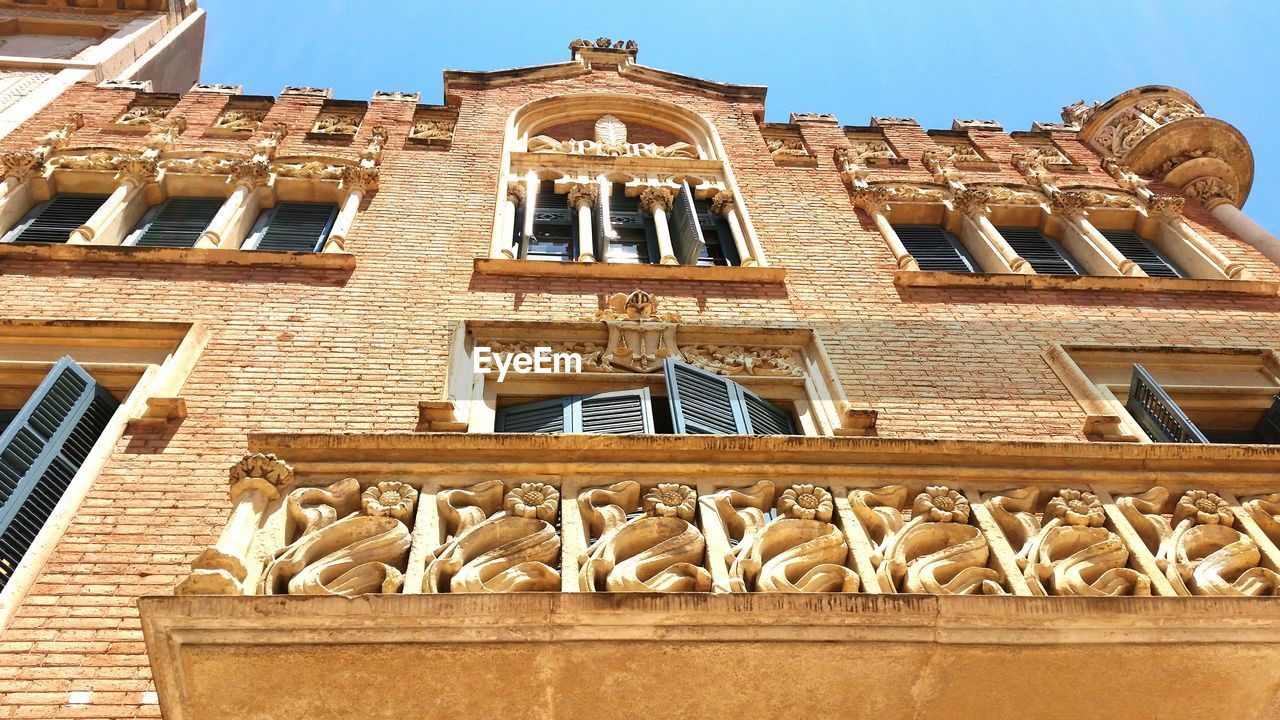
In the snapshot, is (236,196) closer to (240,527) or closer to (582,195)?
(582,195)

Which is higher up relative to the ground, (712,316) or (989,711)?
(712,316)

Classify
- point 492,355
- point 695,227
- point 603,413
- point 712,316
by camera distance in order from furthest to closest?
point 695,227
point 712,316
point 492,355
point 603,413

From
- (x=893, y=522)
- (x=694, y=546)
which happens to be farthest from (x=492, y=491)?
(x=893, y=522)

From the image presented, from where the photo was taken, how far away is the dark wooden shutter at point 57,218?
34.6ft

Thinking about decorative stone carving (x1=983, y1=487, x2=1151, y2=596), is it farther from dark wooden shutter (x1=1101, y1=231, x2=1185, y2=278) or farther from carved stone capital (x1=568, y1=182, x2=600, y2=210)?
carved stone capital (x1=568, y1=182, x2=600, y2=210)

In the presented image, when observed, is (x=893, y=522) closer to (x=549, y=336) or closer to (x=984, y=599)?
(x=984, y=599)

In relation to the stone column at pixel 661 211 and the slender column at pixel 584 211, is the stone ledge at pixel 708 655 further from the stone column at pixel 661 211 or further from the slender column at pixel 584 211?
the stone column at pixel 661 211

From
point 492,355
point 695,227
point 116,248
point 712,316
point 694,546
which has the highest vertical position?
point 695,227

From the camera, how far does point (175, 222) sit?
11.1m

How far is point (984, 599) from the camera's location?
462 centimetres

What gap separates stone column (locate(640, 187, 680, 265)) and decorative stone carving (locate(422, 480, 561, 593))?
18.2 feet

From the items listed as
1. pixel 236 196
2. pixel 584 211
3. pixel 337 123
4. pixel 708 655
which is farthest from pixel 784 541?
pixel 337 123

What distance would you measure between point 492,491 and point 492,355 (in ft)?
10.6

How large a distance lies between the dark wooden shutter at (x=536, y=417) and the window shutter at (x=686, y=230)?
10.1 ft
